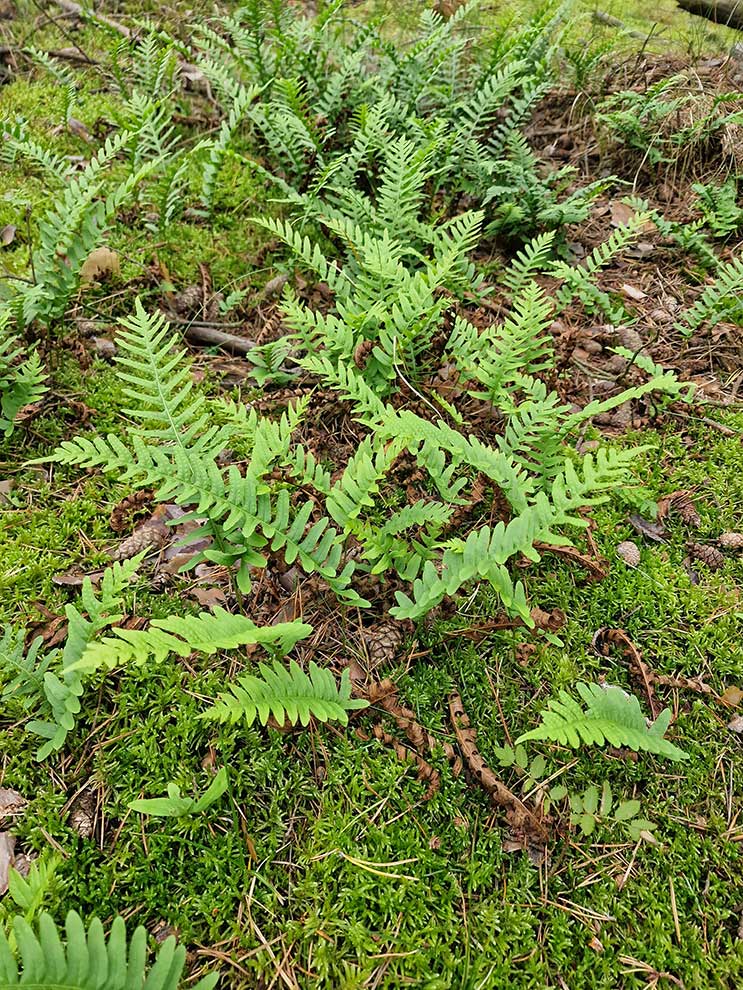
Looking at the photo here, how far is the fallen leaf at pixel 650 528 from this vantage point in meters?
2.88

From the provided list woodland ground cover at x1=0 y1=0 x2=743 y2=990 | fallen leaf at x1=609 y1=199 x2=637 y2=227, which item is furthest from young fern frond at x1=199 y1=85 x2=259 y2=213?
fallen leaf at x1=609 y1=199 x2=637 y2=227

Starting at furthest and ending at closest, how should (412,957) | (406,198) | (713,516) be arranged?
(406,198), (713,516), (412,957)

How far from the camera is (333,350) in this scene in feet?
10.1

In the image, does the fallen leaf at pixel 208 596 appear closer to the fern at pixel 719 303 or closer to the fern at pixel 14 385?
the fern at pixel 14 385

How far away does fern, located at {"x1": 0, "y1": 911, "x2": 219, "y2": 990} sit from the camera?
4.35 feet

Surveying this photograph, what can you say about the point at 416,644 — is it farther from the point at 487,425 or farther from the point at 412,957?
the point at 487,425

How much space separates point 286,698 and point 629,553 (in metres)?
1.66

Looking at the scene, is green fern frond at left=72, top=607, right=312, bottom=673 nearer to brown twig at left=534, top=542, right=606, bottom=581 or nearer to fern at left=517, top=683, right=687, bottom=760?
fern at left=517, top=683, right=687, bottom=760

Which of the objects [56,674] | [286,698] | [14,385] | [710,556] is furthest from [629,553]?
[14,385]

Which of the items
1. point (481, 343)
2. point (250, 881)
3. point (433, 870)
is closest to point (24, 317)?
point (481, 343)

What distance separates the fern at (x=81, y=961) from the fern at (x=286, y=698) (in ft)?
1.71

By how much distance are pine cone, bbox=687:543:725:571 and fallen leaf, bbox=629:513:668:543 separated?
145mm

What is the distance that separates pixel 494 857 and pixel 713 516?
6.01 ft

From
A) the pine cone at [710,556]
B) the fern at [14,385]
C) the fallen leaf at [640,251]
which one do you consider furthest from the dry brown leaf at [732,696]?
the fern at [14,385]
